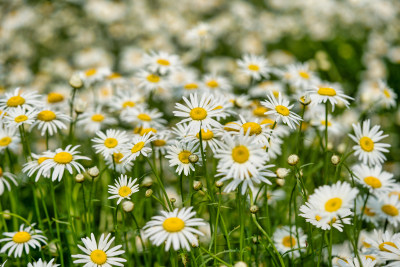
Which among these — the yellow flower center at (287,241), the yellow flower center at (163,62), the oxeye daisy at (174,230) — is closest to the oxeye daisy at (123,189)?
the oxeye daisy at (174,230)

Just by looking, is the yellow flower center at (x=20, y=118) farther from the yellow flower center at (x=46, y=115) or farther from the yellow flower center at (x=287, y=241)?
the yellow flower center at (x=287, y=241)

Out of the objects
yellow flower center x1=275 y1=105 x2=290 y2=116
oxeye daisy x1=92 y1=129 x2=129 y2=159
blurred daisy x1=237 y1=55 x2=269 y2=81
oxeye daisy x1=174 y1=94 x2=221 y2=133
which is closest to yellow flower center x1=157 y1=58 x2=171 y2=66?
blurred daisy x1=237 y1=55 x2=269 y2=81

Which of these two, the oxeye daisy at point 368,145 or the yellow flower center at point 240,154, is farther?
the oxeye daisy at point 368,145

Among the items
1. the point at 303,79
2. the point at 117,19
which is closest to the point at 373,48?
the point at 303,79

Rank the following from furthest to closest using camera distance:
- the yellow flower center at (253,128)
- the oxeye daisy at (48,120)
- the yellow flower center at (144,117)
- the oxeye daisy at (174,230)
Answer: the yellow flower center at (144,117) → the oxeye daisy at (48,120) → the yellow flower center at (253,128) → the oxeye daisy at (174,230)

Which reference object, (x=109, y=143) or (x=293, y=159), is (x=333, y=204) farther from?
(x=109, y=143)

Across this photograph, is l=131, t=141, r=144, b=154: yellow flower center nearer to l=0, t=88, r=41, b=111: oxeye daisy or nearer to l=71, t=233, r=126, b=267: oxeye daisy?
l=71, t=233, r=126, b=267: oxeye daisy

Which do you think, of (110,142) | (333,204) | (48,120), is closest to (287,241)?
(333,204)
